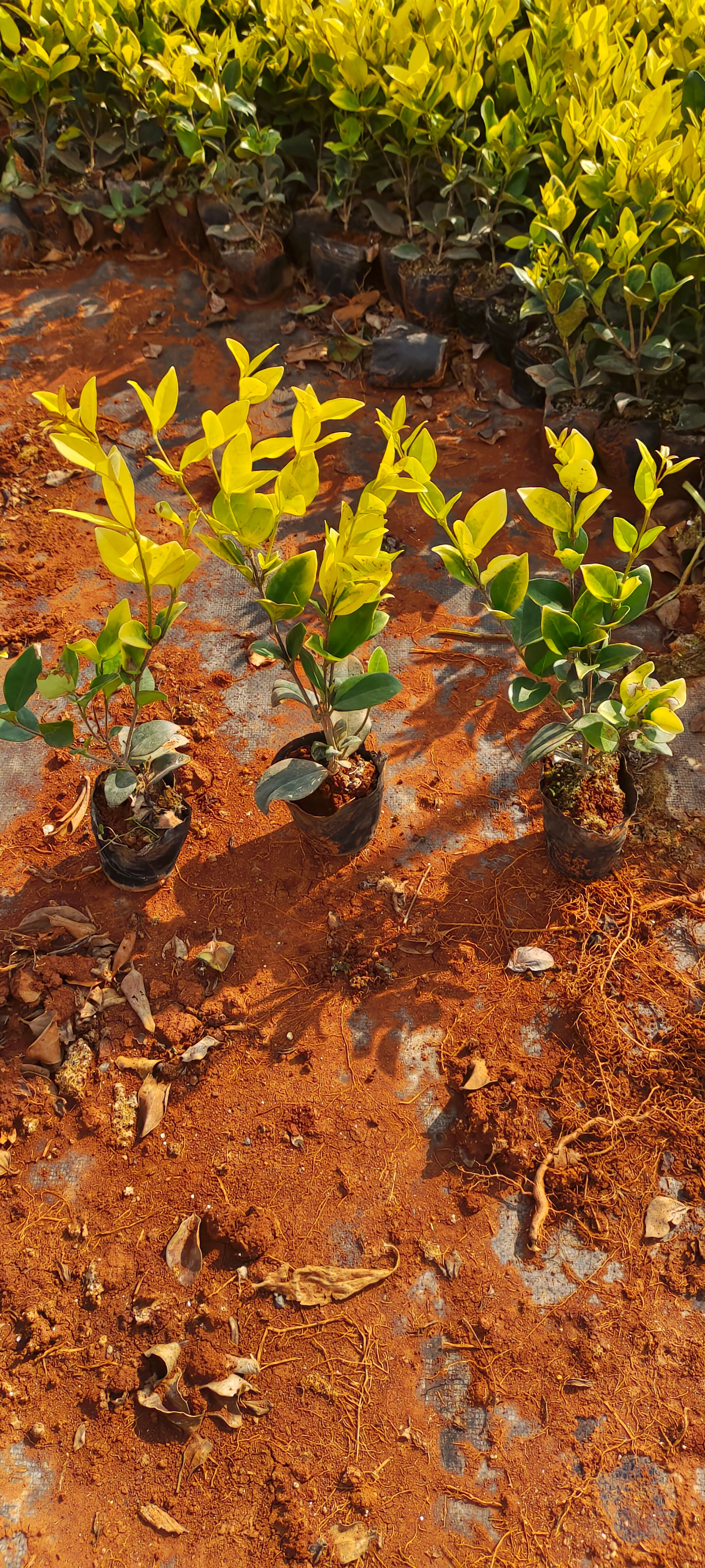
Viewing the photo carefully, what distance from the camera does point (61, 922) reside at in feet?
8.60

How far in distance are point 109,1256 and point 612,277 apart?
11.2 feet

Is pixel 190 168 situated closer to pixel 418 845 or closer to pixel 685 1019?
pixel 418 845

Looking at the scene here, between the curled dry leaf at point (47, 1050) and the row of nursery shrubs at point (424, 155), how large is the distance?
298 cm

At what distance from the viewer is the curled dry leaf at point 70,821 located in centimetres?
288

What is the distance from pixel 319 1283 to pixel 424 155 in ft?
15.4

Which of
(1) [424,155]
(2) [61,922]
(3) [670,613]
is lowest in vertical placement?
(2) [61,922]

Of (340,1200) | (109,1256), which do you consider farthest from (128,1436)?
(340,1200)

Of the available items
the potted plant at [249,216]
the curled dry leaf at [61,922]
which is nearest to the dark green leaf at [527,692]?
the curled dry leaf at [61,922]

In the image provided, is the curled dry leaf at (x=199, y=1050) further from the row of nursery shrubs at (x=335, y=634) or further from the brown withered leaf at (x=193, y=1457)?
the brown withered leaf at (x=193, y=1457)

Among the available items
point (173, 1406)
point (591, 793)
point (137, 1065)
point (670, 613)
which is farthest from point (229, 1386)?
point (670, 613)

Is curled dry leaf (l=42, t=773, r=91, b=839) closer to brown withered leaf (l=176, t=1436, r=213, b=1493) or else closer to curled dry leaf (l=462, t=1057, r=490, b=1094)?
curled dry leaf (l=462, t=1057, r=490, b=1094)

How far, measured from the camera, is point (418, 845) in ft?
8.98

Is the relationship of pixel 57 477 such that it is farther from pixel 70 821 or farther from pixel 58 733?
pixel 58 733

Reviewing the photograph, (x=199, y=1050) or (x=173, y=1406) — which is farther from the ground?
(x=199, y=1050)
